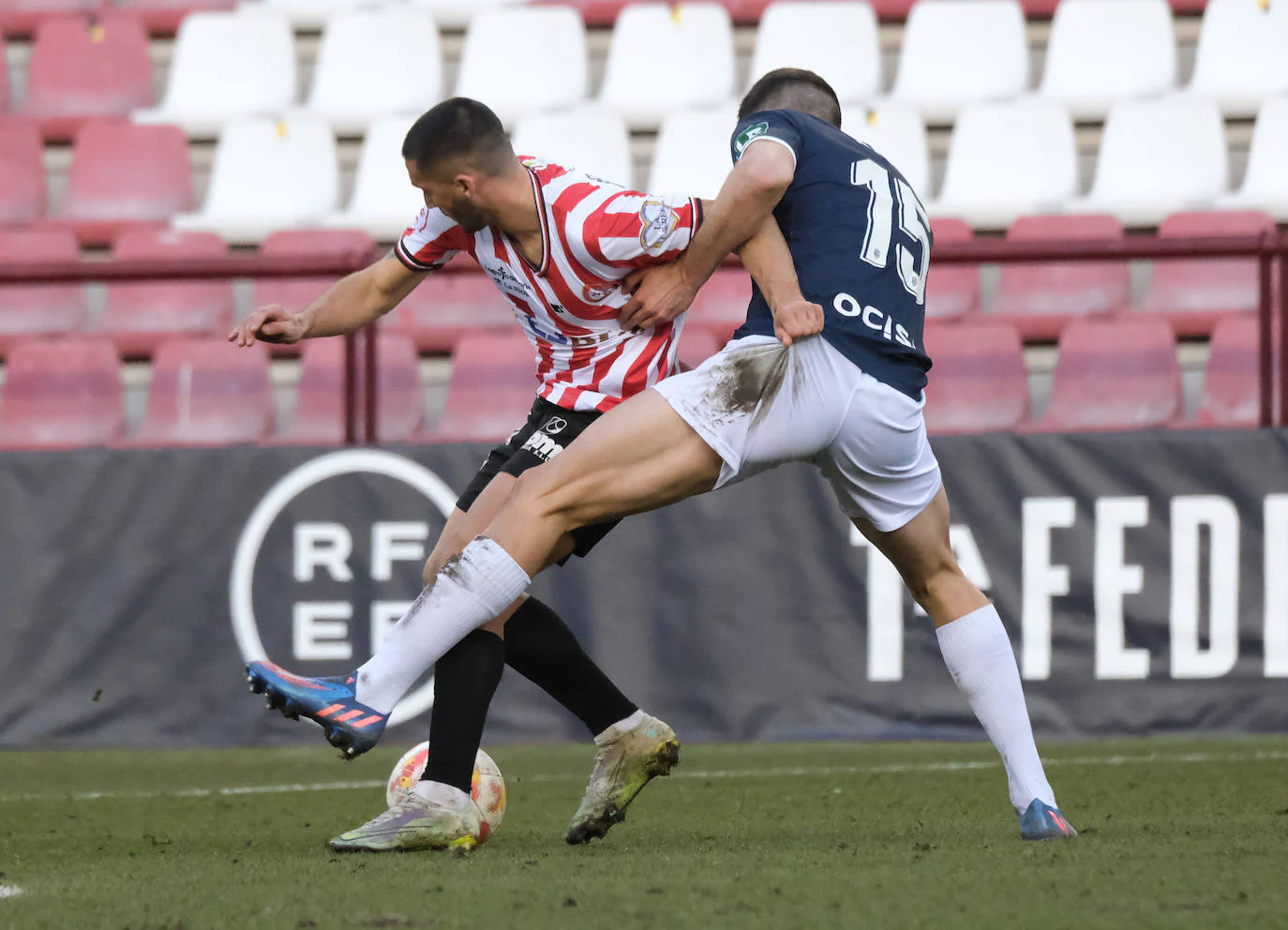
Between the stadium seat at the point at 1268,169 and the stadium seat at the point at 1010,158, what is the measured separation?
31.1 inches

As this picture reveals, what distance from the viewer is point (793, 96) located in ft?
12.4

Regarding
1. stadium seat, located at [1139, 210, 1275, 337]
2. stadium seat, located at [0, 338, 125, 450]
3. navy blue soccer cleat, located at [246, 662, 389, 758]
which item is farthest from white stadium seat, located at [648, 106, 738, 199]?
navy blue soccer cleat, located at [246, 662, 389, 758]

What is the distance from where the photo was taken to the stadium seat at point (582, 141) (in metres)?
8.47

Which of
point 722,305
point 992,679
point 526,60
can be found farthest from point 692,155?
point 992,679

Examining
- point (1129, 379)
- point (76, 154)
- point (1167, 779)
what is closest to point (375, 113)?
point (76, 154)

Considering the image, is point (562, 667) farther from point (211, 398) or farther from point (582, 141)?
point (582, 141)

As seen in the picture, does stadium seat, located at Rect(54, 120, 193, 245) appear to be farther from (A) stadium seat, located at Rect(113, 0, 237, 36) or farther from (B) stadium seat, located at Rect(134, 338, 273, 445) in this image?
(B) stadium seat, located at Rect(134, 338, 273, 445)

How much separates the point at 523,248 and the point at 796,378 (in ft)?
2.18

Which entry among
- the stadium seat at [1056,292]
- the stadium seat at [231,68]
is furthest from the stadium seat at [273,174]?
the stadium seat at [1056,292]

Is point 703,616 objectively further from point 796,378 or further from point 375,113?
point 375,113

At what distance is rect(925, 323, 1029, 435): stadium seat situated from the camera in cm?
713

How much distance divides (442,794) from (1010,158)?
5.88m

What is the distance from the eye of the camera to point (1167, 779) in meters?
Answer: 4.99

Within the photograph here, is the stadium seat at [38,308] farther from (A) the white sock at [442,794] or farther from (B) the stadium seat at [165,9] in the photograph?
(A) the white sock at [442,794]
